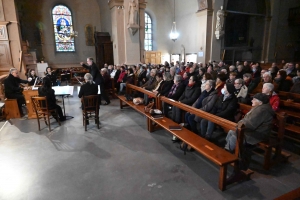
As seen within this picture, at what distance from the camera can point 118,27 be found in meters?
10.1

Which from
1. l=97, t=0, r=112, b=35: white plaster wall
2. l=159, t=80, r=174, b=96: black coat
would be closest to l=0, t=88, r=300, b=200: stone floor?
l=159, t=80, r=174, b=96: black coat

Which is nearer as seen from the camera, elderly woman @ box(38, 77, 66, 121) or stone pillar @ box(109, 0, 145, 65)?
elderly woman @ box(38, 77, 66, 121)

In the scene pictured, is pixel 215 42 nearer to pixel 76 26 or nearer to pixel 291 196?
pixel 76 26

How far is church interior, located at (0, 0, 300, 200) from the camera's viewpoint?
2668 millimetres

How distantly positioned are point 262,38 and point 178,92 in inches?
514

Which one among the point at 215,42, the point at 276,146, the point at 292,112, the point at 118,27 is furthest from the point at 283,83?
the point at 118,27

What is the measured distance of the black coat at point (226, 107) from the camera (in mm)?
3473

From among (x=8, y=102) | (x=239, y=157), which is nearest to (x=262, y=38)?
(x=239, y=157)

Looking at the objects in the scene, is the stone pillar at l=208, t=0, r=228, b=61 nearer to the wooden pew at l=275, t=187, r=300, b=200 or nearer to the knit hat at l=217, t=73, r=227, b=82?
the knit hat at l=217, t=73, r=227, b=82

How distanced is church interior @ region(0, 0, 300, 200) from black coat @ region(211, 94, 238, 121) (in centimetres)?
82

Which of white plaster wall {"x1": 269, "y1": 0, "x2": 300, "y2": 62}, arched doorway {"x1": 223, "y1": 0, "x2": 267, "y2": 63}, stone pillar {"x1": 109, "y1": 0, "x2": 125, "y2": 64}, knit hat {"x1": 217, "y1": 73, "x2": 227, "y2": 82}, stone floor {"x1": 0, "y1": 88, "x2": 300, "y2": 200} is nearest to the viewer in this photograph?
stone floor {"x1": 0, "y1": 88, "x2": 300, "y2": 200}

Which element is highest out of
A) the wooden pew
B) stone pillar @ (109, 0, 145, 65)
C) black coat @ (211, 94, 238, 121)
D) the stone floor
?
stone pillar @ (109, 0, 145, 65)

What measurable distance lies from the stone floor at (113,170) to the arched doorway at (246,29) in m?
12.2

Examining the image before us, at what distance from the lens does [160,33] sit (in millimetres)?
16469
